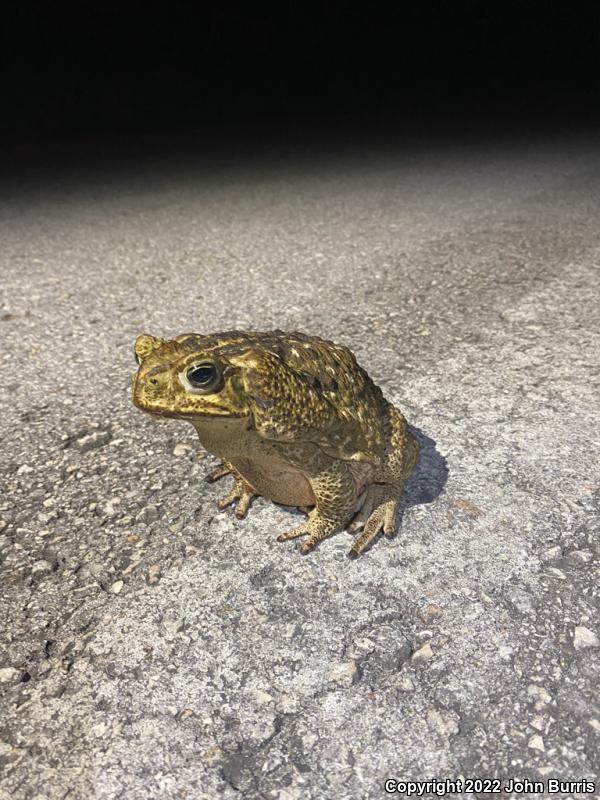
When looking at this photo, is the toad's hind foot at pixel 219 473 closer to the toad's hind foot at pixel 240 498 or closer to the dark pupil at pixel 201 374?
the toad's hind foot at pixel 240 498

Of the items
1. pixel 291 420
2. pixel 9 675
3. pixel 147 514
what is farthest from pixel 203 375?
pixel 9 675

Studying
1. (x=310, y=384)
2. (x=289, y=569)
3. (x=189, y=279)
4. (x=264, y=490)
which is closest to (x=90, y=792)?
(x=289, y=569)

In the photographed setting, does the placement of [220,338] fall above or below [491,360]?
above

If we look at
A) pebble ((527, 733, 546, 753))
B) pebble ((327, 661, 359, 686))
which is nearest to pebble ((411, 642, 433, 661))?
pebble ((327, 661, 359, 686))

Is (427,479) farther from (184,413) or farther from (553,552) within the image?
(184,413)

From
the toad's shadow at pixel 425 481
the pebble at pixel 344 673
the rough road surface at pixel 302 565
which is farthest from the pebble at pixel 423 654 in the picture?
the toad's shadow at pixel 425 481

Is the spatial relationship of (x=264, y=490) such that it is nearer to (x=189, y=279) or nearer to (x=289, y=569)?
(x=289, y=569)

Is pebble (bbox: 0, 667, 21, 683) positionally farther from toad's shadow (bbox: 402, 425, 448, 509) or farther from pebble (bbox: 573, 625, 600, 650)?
pebble (bbox: 573, 625, 600, 650)
